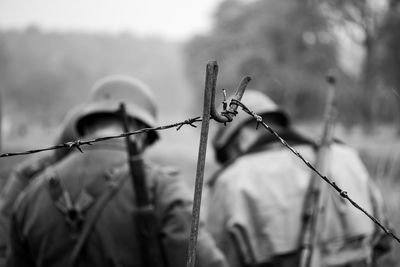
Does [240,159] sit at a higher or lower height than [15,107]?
lower

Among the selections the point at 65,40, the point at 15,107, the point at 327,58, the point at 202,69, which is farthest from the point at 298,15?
the point at 65,40

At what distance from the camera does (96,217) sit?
6.67ft

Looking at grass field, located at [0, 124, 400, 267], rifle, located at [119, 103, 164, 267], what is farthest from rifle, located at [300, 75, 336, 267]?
rifle, located at [119, 103, 164, 267]

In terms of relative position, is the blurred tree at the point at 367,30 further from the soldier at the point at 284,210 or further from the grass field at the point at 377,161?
the soldier at the point at 284,210

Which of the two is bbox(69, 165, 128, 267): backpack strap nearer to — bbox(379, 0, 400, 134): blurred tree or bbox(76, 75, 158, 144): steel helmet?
bbox(76, 75, 158, 144): steel helmet

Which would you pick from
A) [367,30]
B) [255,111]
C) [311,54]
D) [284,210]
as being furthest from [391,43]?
[284,210]

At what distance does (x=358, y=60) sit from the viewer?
21.1 meters

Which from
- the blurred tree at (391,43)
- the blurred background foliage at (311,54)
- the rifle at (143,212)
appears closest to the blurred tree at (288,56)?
the blurred background foliage at (311,54)

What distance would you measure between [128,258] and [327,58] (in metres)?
25.5

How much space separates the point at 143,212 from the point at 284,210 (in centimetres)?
126

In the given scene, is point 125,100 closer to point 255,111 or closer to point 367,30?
point 255,111

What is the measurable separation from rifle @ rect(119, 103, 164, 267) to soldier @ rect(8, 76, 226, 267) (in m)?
0.04

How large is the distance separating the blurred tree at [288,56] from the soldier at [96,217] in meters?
22.8

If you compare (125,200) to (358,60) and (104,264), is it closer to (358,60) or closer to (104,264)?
(104,264)
